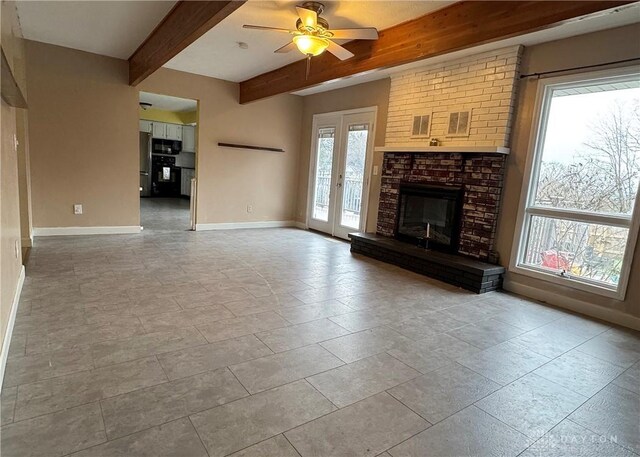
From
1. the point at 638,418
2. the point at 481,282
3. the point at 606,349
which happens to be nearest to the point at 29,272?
the point at 481,282

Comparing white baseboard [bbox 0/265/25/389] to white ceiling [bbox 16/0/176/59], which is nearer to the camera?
white baseboard [bbox 0/265/25/389]

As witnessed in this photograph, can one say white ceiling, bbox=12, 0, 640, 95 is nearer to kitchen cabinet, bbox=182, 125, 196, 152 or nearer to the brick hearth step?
the brick hearth step

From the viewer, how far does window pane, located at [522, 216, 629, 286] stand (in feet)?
11.0

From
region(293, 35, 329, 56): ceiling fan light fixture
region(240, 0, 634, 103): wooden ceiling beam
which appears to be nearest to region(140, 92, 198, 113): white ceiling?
region(240, 0, 634, 103): wooden ceiling beam

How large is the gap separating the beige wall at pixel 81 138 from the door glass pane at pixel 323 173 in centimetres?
310

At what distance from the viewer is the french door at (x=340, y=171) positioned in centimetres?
591

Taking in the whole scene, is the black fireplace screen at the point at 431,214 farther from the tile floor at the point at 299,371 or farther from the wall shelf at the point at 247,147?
the wall shelf at the point at 247,147

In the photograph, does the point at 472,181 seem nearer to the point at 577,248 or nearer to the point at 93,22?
the point at 577,248

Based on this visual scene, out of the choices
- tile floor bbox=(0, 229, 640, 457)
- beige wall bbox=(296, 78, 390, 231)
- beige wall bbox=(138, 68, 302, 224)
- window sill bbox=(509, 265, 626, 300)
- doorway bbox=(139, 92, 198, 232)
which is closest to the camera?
tile floor bbox=(0, 229, 640, 457)

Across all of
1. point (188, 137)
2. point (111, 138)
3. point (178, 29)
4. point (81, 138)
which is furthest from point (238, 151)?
point (188, 137)

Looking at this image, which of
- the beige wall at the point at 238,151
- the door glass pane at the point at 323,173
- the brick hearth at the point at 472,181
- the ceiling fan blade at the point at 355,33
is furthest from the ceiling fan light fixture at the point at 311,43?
the beige wall at the point at 238,151

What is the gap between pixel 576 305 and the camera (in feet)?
11.6

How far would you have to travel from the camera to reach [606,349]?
8.98ft

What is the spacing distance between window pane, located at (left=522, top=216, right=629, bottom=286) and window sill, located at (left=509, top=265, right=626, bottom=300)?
0.23ft
